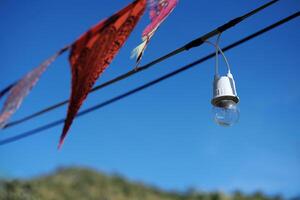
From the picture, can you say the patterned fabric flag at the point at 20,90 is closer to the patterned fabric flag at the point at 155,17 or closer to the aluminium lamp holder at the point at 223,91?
the patterned fabric flag at the point at 155,17

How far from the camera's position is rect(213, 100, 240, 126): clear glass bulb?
345 centimetres

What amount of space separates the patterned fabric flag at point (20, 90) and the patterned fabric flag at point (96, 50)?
1.05 feet

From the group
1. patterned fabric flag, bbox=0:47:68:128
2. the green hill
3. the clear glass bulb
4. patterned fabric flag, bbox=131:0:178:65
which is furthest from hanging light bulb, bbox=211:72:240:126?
the green hill

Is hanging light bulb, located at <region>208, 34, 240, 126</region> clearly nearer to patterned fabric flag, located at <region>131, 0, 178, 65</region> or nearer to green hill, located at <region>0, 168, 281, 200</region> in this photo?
patterned fabric flag, located at <region>131, 0, 178, 65</region>

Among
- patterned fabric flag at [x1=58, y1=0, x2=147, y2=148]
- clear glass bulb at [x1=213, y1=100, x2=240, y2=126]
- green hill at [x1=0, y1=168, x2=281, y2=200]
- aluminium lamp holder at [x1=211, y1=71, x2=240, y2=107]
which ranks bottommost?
clear glass bulb at [x1=213, y1=100, x2=240, y2=126]

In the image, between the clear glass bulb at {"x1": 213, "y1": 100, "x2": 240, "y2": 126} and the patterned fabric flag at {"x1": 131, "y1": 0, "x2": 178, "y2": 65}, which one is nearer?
the clear glass bulb at {"x1": 213, "y1": 100, "x2": 240, "y2": 126}

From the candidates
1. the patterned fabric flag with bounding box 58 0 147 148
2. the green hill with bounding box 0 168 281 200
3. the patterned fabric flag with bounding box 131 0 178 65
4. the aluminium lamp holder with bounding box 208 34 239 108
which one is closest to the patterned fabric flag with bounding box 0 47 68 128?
the patterned fabric flag with bounding box 58 0 147 148

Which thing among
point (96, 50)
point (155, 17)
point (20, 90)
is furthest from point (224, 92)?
point (20, 90)

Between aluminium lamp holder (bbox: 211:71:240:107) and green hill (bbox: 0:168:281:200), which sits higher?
green hill (bbox: 0:168:281:200)

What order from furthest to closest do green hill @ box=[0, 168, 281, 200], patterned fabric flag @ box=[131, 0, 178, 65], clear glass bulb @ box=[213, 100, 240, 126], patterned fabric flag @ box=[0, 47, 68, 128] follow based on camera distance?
green hill @ box=[0, 168, 281, 200] < patterned fabric flag @ box=[0, 47, 68, 128] < patterned fabric flag @ box=[131, 0, 178, 65] < clear glass bulb @ box=[213, 100, 240, 126]

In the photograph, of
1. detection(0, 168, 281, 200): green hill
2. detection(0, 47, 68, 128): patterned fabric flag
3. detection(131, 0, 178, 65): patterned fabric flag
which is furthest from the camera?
detection(0, 168, 281, 200): green hill

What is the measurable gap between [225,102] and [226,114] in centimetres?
9

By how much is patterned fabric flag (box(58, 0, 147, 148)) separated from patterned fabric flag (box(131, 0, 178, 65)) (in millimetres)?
93

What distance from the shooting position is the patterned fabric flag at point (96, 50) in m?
4.09
